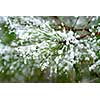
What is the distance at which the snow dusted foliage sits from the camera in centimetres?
157

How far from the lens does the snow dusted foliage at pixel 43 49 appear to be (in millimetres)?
1567

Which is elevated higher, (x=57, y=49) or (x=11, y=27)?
(x=11, y=27)

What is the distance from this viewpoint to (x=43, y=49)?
5.21 feet

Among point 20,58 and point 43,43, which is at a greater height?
point 43,43

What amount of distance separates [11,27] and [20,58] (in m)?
0.30
